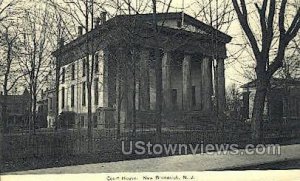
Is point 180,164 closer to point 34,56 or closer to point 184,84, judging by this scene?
point 34,56

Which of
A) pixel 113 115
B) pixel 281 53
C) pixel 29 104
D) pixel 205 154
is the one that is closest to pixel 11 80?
pixel 29 104

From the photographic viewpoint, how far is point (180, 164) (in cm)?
559

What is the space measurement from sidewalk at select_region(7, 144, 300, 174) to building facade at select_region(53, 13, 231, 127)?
132cm

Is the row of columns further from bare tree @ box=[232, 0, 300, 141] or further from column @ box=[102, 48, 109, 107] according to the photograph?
bare tree @ box=[232, 0, 300, 141]

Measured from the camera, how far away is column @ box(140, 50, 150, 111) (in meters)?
7.95

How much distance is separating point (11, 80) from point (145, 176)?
93.9 inches

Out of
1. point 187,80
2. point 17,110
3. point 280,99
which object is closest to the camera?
point 17,110

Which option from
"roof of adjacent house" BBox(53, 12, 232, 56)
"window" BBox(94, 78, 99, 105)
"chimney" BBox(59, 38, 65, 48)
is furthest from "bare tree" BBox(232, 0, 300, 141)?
"chimney" BBox(59, 38, 65, 48)

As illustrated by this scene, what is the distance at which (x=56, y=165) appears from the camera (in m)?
5.80

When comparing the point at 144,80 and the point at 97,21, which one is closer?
the point at 97,21

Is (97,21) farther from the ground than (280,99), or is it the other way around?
(97,21)

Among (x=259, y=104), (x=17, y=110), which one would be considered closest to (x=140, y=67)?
(x=259, y=104)

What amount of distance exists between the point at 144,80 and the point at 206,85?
1.52 metres

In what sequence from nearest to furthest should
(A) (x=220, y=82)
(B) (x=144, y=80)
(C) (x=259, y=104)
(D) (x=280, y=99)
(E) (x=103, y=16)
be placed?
(E) (x=103, y=16)
(D) (x=280, y=99)
(A) (x=220, y=82)
(C) (x=259, y=104)
(B) (x=144, y=80)
